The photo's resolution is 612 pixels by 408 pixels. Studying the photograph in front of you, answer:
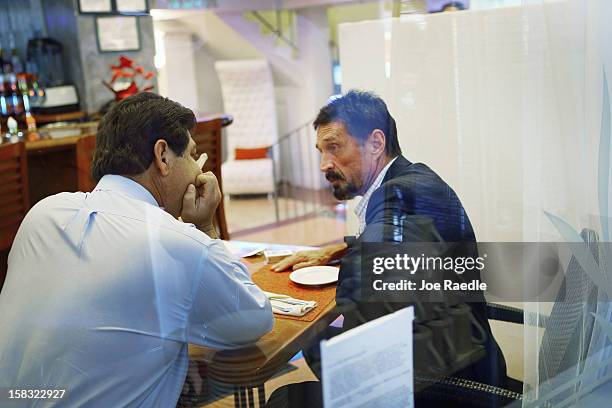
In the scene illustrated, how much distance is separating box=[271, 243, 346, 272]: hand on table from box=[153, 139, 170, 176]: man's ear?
268 millimetres

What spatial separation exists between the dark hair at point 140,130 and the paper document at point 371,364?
0.34m

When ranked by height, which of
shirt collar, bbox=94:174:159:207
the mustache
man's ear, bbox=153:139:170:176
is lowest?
shirt collar, bbox=94:174:159:207

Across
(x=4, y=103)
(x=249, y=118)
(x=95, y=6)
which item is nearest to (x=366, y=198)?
(x=249, y=118)

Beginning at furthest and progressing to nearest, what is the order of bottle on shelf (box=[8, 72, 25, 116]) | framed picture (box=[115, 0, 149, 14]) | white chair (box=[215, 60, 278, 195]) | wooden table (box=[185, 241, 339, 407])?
bottle on shelf (box=[8, 72, 25, 116])
white chair (box=[215, 60, 278, 195])
framed picture (box=[115, 0, 149, 14])
wooden table (box=[185, 241, 339, 407])

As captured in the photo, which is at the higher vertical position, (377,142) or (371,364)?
(377,142)

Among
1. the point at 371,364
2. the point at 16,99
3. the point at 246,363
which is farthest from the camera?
the point at 16,99

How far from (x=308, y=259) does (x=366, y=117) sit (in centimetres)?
42

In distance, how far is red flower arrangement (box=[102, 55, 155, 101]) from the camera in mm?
1067

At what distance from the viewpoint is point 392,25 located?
0.85 metres

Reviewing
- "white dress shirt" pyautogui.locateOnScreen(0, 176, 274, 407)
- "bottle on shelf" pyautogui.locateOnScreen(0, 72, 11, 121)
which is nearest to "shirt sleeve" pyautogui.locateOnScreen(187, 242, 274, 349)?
"white dress shirt" pyautogui.locateOnScreen(0, 176, 274, 407)

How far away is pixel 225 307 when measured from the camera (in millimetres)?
944

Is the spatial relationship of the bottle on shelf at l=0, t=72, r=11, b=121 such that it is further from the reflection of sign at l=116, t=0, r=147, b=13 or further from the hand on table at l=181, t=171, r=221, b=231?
the hand on table at l=181, t=171, r=221, b=231

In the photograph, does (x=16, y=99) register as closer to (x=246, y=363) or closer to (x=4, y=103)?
(x=4, y=103)

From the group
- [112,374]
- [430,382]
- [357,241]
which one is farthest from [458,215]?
[112,374]
